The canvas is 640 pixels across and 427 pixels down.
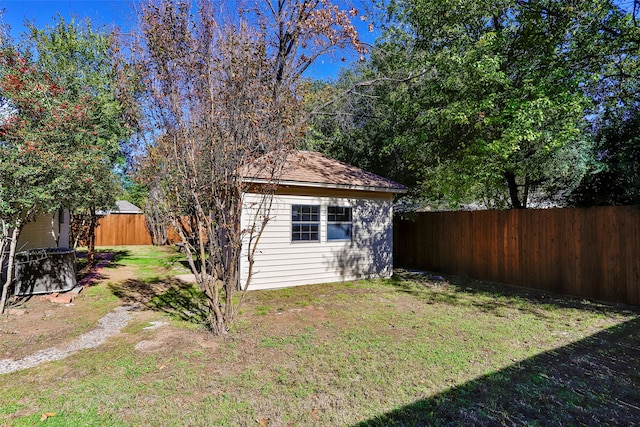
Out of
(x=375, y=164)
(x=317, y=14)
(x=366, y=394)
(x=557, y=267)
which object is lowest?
(x=366, y=394)

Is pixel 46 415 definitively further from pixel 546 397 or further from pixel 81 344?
pixel 546 397

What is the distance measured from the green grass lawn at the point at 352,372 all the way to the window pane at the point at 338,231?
2.90 meters

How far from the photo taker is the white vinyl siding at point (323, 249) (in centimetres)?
778

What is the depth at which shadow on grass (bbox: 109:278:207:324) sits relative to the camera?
228 inches

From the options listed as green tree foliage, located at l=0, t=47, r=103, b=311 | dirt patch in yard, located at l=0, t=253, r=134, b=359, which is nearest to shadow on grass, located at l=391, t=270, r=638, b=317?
dirt patch in yard, located at l=0, t=253, r=134, b=359

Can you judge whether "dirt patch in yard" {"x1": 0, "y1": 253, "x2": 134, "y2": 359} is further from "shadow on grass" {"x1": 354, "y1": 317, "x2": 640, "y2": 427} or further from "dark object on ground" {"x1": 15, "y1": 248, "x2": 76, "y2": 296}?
"shadow on grass" {"x1": 354, "y1": 317, "x2": 640, "y2": 427}

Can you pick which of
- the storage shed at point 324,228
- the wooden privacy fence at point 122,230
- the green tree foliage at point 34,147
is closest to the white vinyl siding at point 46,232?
the green tree foliage at point 34,147

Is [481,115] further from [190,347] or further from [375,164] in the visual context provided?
[190,347]

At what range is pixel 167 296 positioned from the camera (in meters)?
7.02

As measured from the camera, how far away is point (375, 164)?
12.1m

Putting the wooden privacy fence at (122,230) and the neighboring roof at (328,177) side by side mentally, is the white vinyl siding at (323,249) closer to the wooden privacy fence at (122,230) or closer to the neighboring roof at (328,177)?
the neighboring roof at (328,177)

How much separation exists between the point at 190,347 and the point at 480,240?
298 inches

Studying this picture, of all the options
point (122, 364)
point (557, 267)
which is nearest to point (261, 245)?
point (122, 364)

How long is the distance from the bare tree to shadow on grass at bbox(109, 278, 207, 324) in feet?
4.51
